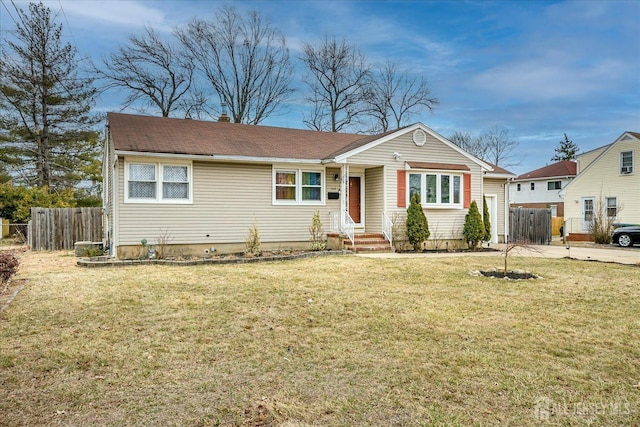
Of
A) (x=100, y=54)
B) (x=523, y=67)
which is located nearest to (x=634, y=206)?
(x=523, y=67)

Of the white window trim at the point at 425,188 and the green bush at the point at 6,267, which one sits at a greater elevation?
the white window trim at the point at 425,188

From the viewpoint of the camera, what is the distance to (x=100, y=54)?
80.9 ft

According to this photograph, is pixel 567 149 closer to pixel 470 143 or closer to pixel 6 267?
pixel 470 143

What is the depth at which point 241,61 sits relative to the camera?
29094 mm

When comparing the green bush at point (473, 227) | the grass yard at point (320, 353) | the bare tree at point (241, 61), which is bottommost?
the grass yard at point (320, 353)

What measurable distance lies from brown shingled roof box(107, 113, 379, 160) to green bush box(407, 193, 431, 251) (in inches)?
115

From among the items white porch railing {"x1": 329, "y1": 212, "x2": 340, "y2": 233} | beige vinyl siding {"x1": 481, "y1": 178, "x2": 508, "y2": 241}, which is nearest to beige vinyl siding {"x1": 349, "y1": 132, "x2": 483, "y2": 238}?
white porch railing {"x1": 329, "y1": 212, "x2": 340, "y2": 233}

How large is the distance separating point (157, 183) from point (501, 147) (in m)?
41.4

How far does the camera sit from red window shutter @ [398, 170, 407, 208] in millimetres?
15336

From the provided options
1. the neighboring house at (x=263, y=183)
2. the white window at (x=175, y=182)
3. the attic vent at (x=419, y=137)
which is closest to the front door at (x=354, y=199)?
the neighboring house at (x=263, y=183)

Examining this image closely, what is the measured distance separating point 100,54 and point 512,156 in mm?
39985

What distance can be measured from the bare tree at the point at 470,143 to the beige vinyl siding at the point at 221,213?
3199 cm

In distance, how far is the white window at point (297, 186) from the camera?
14.6 m

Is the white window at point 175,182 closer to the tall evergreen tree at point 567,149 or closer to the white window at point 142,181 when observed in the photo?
the white window at point 142,181
